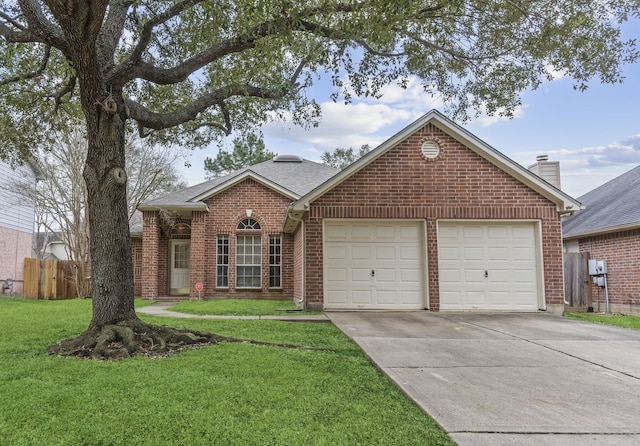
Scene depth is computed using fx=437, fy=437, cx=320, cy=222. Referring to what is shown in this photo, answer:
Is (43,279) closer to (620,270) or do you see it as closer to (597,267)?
(597,267)

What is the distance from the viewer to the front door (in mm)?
16188

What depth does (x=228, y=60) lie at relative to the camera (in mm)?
9500

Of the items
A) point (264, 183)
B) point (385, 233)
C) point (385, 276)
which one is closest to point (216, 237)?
point (264, 183)

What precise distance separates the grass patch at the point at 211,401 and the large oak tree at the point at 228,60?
4.88 feet

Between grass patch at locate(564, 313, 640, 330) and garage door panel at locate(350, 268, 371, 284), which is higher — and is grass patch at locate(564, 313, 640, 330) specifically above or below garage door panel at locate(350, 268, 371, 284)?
below

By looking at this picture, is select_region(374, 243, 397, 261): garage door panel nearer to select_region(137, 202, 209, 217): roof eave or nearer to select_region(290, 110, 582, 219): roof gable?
select_region(290, 110, 582, 219): roof gable

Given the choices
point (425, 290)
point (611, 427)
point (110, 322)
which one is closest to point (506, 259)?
point (425, 290)

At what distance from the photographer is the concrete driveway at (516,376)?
Result: 10.4 ft

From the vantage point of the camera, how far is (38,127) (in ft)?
33.9

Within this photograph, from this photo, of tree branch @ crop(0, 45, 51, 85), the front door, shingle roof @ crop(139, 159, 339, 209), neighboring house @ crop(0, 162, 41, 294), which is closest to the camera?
tree branch @ crop(0, 45, 51, 85)

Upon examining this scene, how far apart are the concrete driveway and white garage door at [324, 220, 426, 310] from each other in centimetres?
213

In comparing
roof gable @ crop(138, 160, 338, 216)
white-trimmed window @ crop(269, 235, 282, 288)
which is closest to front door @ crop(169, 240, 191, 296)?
roof gable @ crop(138, 160, 338, 216)

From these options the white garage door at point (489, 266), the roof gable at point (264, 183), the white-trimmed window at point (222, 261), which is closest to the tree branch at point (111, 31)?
the white garage door at point (489, 266)

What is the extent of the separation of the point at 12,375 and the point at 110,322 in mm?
1649
